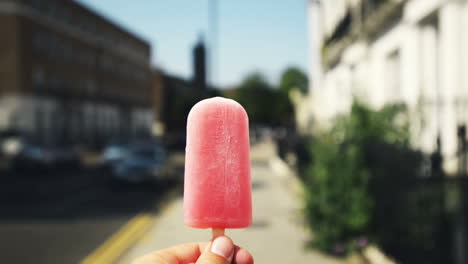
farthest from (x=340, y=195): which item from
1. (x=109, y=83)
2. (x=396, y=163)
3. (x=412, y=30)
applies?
(x=109, y=83)

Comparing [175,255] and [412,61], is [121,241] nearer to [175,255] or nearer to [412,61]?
[412,61]

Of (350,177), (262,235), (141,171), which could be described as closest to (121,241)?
(262,235)

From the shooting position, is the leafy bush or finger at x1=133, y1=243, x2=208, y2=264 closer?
finger at x1=133, y1=243, x2=208, y2=264

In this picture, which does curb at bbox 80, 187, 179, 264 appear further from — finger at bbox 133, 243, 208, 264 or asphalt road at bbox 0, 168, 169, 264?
finger at bbox 133, 243, 208, 264

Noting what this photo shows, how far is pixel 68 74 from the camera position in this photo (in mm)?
49219

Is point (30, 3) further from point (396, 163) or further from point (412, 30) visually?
point (396, 163)

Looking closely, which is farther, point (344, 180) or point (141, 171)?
point (141, 171)

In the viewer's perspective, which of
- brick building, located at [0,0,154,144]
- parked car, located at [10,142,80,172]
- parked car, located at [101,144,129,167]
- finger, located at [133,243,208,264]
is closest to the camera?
finger, located at [133,243,208,264]

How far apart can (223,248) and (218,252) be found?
2 centimetres

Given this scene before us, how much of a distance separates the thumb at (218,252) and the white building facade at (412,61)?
4.33 metres

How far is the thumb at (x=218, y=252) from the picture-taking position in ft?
5.17

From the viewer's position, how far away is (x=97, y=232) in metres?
9.03

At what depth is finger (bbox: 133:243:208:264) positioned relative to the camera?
67.4 inches

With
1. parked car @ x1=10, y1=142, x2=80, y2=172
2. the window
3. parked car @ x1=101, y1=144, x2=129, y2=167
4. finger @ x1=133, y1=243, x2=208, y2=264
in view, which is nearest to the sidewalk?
the window
